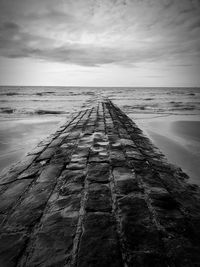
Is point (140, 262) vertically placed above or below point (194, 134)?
above

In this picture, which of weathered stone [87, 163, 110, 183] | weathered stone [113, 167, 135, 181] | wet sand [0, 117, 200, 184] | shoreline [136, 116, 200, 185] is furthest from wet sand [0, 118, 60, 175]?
shoreline [136, 116, 200, 185]

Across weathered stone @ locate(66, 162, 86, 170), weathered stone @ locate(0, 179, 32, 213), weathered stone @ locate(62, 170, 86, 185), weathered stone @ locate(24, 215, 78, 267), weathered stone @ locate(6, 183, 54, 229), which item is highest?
weathered stone @ locate(66, 162, 86, 170)

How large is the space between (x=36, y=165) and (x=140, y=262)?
6.17 ft

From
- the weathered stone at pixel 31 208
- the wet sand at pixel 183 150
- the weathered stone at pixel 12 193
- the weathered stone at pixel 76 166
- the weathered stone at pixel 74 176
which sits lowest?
the wet sand at pixel 183 150

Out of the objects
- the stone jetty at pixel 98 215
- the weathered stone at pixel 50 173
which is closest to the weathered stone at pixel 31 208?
the stone jetty at pixel 98 215

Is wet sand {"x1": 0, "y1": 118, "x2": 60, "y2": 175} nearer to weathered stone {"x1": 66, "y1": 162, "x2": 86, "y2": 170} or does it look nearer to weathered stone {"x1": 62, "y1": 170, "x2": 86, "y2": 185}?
weathered stone {"x1": 66, "y1": 162, "x2": 86, "y2": 170}

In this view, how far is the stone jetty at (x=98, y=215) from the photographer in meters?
1.00

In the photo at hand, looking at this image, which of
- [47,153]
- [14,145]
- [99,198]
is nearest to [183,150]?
[47,153]

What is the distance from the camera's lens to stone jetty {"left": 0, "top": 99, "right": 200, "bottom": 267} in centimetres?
100

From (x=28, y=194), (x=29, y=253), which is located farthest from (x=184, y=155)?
(x=29, y=253)

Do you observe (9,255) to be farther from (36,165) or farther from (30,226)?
(36,165)

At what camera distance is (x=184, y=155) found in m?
4.10

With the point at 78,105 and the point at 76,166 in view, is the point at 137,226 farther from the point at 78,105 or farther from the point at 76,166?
the point at 78,105

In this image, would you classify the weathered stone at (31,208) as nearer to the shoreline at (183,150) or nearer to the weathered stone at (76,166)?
the weathered stone at (76,166)
